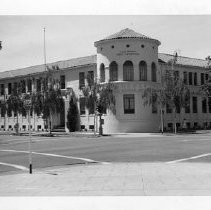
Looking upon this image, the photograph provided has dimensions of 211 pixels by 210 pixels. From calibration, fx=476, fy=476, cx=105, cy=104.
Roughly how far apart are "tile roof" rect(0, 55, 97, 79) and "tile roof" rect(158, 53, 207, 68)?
7046mm

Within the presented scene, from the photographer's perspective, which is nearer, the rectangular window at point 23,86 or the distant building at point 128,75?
the distant building at point 128,75

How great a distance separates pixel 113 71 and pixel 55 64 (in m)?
11.6

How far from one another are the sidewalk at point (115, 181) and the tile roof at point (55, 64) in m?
32.5

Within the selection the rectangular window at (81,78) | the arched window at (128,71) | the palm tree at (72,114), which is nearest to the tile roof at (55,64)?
the rectangular window at (81,78)

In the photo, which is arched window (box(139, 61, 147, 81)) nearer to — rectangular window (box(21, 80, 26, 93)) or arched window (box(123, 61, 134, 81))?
arched window (box(123, 61, 134, 81))

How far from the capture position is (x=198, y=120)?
50.4 metres

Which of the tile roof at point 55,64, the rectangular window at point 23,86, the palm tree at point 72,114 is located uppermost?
the tile roof at point 55,64

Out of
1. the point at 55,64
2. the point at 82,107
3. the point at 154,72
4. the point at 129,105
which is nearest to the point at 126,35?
the point at 154,72

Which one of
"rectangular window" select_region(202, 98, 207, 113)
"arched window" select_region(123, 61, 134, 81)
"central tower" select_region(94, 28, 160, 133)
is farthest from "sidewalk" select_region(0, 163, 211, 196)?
"rectangular window" select_region(202, 98, 207, 113)

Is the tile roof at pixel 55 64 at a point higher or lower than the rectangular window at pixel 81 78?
higher

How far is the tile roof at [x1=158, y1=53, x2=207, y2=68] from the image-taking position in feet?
160

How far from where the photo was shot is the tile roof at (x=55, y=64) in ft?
160

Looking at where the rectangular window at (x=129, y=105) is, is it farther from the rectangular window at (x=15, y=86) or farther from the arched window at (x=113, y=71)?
the rectangular window at (x=15, y=86)

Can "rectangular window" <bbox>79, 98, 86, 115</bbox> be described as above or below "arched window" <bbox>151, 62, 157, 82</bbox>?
below
